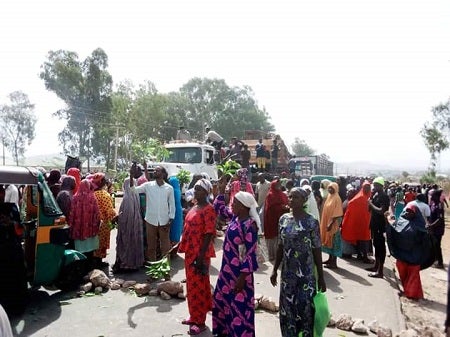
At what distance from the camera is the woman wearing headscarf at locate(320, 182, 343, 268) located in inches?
283

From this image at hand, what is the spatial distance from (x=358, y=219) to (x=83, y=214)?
17.0 feet

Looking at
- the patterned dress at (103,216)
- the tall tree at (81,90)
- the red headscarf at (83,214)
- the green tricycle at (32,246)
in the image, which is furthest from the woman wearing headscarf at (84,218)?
the tall tree at (81,90)

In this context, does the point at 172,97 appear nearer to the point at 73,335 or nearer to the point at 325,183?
the point at 325,183

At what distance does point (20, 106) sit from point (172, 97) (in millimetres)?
18610

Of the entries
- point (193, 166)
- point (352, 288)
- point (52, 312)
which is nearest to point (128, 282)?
point (52, 312)

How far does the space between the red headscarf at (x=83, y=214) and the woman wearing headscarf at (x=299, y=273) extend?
354 centimetres

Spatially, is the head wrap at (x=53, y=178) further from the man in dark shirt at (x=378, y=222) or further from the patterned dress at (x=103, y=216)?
the man in dark shirt at (x=378, y=222)

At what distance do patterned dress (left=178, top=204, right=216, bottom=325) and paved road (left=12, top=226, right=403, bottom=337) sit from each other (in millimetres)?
308

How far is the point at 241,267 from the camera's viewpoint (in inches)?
141

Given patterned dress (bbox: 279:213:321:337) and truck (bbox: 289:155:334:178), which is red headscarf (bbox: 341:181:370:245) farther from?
truck (bbox: 289:155:334:178)

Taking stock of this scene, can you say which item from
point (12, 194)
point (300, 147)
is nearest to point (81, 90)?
point (12, 194)

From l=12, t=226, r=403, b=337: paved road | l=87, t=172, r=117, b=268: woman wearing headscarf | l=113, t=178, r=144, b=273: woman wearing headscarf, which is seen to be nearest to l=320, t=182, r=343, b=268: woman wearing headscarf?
l=12, t=226, r=403, b=337: paved road

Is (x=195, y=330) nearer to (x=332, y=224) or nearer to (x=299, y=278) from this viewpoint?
(x=299, y=278)

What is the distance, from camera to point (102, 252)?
6680mm
